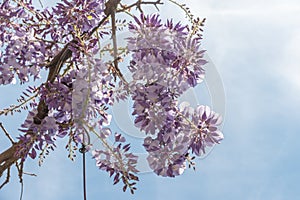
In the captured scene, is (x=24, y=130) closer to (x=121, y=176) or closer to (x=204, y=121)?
(x=121, y=176)

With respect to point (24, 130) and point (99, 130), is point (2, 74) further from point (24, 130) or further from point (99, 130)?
point (99, 130)

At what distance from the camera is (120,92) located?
87 cm

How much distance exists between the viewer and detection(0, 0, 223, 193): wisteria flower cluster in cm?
75

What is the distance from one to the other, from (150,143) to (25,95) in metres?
0.29

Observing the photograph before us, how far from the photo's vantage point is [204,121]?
0.77m

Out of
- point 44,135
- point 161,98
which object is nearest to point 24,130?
point 44,135

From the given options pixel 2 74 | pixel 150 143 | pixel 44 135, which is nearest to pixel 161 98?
pixel 150 143

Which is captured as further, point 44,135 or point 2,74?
point 2,74

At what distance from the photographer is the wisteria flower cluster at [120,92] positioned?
29.7 inches

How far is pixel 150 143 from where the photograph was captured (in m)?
0.76

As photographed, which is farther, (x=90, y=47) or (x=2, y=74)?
(x=2, y=74)

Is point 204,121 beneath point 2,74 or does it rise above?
beneath

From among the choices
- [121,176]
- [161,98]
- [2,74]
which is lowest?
[121,176]

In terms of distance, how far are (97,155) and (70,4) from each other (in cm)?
27
